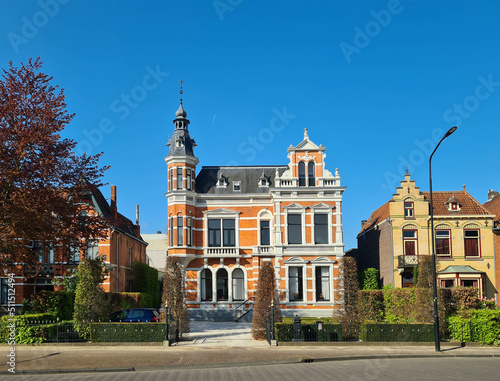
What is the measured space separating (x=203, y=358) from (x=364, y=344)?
8.30 metres

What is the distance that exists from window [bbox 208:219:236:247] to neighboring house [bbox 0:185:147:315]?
7.17 meters

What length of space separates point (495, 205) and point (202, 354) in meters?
34.7

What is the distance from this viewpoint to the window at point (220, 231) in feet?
137

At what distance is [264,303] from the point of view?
27.4m

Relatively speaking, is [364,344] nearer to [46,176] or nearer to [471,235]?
[46,176]

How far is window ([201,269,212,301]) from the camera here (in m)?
40.9

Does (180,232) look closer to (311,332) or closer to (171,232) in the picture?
(171,232)

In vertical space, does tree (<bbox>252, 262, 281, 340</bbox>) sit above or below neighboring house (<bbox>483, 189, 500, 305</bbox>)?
below

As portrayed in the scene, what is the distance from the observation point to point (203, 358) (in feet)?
66.5

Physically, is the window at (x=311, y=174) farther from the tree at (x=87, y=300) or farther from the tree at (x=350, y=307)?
the tree at (x=87, y=300)

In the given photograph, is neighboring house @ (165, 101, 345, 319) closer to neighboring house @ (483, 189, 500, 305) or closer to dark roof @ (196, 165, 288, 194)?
dark roof @ (196, 165, 288, 194)

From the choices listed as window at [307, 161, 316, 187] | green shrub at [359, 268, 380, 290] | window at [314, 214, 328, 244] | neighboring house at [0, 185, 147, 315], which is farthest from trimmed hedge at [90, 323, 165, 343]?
green shrub at [359, 268, 380, 290]

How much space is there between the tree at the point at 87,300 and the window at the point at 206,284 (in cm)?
1589

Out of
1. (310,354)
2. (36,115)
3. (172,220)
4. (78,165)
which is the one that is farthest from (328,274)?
(36,115)
